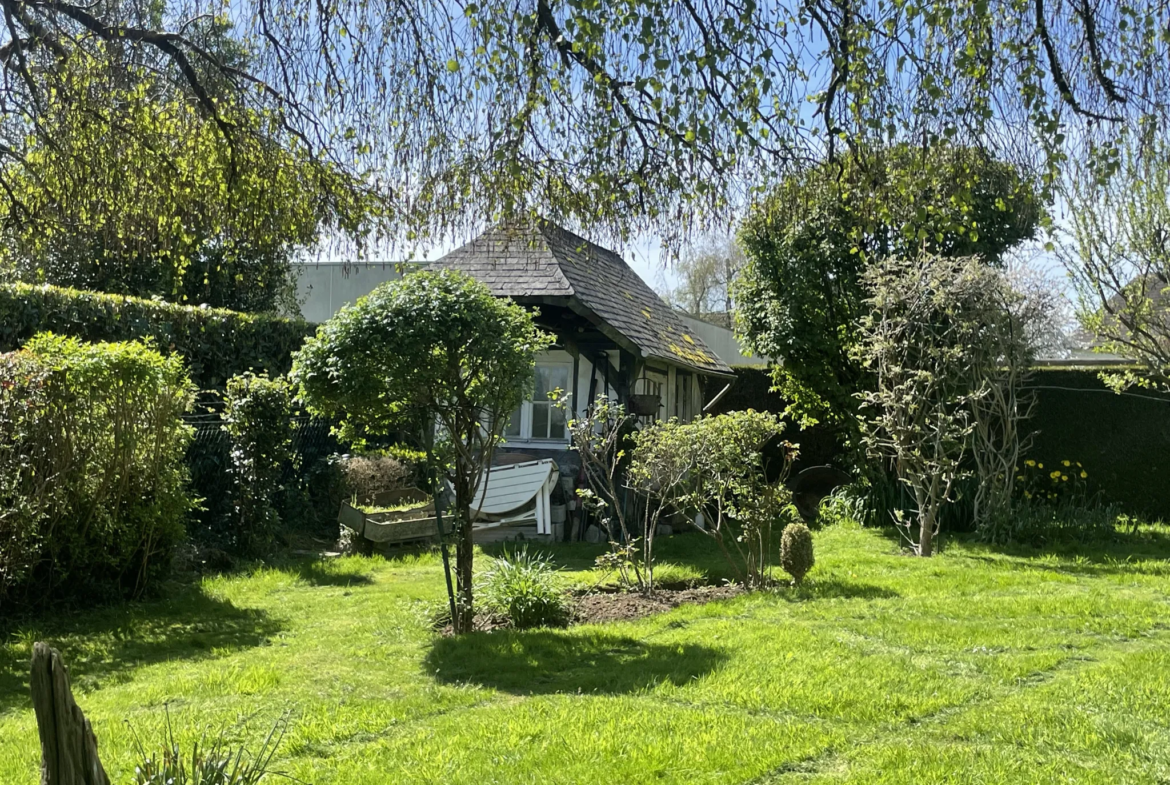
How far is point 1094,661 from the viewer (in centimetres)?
599

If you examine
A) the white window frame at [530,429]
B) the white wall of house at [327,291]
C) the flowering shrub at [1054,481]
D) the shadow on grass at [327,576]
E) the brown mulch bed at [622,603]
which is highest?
the white wall of house at [327,291]

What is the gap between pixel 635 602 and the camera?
331 inches

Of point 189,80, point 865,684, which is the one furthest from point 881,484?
point 189,80

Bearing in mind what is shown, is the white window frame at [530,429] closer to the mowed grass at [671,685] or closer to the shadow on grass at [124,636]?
the mowed grass at [671,685]

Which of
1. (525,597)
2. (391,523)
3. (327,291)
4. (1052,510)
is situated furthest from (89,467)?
(327,291)

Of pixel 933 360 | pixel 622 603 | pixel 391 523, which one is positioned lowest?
pixel 622 603

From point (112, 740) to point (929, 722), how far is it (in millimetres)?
4001

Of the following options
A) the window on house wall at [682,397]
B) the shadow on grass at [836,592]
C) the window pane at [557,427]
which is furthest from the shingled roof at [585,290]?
the shadow on grass at [836,592]

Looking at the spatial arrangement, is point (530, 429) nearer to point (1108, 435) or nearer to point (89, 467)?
point (89, 467)

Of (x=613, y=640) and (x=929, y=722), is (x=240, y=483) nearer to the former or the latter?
(x=613, y=640)

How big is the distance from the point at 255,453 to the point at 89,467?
9.41 ft

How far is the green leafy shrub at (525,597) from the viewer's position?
7691mm

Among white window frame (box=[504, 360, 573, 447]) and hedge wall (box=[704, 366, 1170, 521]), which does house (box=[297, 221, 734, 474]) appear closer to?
white window frame (box=[504, 360, 573, 447])

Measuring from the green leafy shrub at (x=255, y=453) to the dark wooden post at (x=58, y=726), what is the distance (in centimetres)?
890
